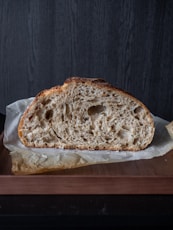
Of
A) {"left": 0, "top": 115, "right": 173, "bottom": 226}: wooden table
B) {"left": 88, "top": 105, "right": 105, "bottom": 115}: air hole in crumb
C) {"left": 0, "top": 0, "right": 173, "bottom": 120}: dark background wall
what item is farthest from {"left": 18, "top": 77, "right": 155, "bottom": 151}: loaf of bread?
{"left": 0, "top": 0, "right": 173, "bottom": 120}: dark background wall

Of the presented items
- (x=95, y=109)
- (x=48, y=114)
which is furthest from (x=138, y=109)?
(x=48, y=114)

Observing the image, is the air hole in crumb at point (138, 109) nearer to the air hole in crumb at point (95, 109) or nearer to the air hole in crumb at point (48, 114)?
the air hole in crumb at point (95, 109)

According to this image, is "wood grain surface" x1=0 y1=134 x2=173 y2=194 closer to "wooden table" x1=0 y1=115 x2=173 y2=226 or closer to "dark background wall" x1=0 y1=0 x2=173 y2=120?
"wooden table" x1=0 y1=115 x2=173 y2=226
